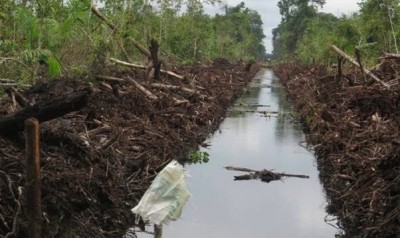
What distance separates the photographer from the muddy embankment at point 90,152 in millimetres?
5812

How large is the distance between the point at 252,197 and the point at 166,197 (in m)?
4.50

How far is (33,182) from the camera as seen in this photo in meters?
5.26

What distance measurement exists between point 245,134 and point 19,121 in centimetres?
1132

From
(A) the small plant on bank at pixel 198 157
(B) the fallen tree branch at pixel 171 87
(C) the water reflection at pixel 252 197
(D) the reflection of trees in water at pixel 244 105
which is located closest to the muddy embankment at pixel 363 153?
(C) the water reflection at pixel 252 197

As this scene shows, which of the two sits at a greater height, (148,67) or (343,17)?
(343,17)

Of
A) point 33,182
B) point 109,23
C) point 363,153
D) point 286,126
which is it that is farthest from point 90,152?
point 286,126

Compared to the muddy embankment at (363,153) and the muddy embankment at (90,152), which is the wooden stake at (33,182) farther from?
the muddy embankment at (363,153)

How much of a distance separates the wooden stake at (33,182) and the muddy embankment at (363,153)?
3775 millimetres

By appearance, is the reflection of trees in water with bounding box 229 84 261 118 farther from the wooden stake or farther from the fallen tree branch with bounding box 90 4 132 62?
the wooden stake

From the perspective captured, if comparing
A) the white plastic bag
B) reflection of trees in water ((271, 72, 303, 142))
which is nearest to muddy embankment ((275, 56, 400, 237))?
reflection of trees in water ((271, 72, 303, 142))

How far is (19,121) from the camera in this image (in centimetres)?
609

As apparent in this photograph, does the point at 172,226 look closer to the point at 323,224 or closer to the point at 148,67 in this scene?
the point at 323,224

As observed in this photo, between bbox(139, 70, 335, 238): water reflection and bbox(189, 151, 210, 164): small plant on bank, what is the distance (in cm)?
18

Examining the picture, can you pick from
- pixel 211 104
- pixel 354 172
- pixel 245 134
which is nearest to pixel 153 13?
pixel 211 104
